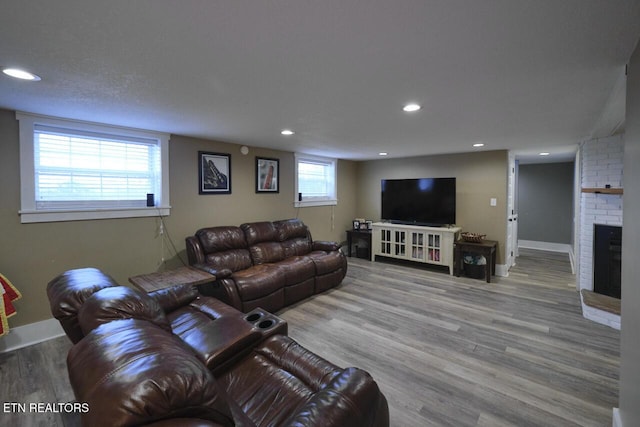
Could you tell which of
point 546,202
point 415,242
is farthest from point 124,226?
point 546,202

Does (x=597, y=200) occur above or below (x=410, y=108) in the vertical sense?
below

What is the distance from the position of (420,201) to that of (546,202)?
368 centimetres

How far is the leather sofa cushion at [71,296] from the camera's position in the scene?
143 cm

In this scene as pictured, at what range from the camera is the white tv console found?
5152mm

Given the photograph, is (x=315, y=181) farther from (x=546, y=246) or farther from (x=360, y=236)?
(x=546, y=246)

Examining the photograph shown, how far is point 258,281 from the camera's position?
3.38m

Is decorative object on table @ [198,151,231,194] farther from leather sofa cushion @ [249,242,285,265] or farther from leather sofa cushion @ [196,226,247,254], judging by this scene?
leather sofa cushion @ [249,242,285,265]

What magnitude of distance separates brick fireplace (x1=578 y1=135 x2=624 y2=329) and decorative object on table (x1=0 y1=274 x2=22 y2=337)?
5814mm

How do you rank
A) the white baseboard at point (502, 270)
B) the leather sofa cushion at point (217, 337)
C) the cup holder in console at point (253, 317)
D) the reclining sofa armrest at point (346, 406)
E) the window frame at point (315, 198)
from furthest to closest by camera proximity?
the window frame at point (315, 198), the white baseboard at point (502, 270), the cup holder in console at point (253, 317), the leather sofa cushion at point (217, 337), the reclining sofa armrest at point (346, 406)

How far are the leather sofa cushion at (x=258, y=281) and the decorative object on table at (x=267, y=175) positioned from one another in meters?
1.60

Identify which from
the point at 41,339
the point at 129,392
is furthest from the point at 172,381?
the point at 41,339

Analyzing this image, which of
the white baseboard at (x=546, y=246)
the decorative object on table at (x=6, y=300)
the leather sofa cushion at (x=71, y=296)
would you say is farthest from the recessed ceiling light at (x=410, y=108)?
the white baseboard at (x=546, y=246)

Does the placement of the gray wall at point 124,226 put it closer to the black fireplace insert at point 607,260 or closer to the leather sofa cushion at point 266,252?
the leather sofa cushion at point 266,252

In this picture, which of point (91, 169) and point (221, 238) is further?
point (221, 238)
